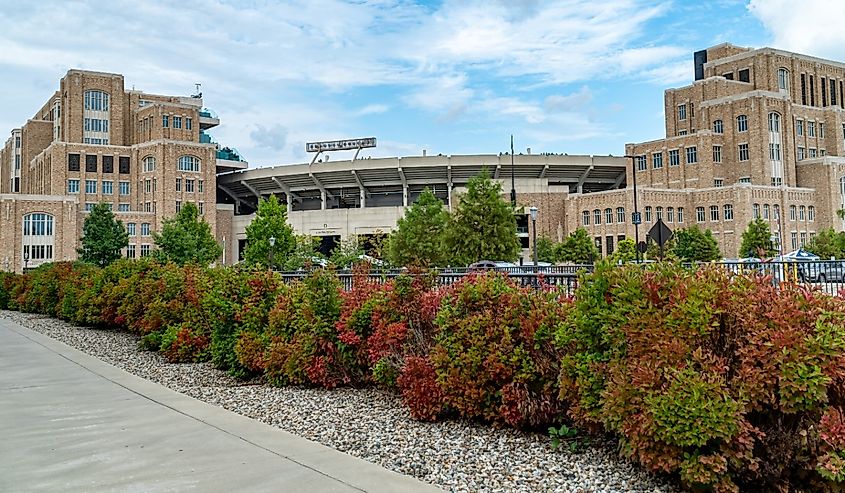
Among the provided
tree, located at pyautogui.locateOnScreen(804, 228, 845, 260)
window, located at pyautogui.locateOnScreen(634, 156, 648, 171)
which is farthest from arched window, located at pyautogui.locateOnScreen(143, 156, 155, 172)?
tree, located at pyautogui.locateOnScreen(804, 228, 845, 260)

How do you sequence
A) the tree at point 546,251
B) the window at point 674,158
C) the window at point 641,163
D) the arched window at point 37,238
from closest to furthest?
the tree at point 546,251
the window at point 674,158
the arched window at point 37,238
the window at point 641,163

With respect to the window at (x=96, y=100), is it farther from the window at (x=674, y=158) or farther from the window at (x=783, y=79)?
the window at (x=783, y=79)

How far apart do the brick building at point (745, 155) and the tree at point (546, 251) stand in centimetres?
862

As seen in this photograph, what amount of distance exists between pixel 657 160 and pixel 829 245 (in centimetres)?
2287

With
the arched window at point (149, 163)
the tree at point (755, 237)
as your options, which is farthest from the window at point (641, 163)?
the arched window at point (149, 163)

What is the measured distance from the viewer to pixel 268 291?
12789 millimetres

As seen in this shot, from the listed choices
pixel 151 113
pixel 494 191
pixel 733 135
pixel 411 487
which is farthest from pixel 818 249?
pixel 151 113

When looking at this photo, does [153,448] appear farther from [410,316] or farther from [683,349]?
[683,349]

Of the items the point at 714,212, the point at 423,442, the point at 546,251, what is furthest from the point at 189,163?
the point at 423,442

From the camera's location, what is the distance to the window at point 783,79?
84.5m

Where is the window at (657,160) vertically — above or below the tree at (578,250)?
above

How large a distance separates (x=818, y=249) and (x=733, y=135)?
18915mm

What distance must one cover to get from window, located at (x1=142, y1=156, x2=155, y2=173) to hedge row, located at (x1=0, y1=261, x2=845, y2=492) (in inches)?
3401

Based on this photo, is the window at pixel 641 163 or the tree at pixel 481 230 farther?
the window at pixel 641 163
